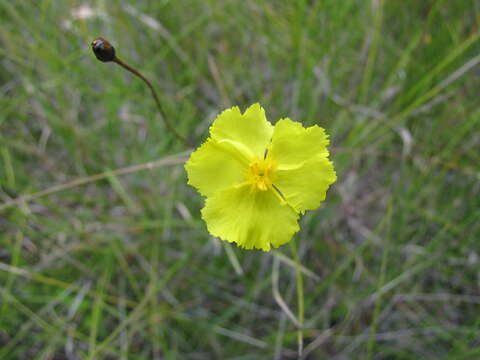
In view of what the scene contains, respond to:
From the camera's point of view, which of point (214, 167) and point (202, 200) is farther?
point (202, 200)

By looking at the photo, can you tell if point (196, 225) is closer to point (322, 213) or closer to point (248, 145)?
point (322, 213)

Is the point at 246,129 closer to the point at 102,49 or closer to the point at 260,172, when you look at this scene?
the point at 260,172

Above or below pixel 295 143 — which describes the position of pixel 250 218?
below

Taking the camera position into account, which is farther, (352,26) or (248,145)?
(352,26)

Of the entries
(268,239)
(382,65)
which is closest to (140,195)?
(268,239)

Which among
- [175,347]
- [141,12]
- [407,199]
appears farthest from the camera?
[141,12]

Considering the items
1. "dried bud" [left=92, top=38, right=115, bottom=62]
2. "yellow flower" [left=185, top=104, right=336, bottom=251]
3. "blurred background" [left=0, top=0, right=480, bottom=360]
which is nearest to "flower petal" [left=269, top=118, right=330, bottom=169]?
"yellow flower" [left=185, top=104, right=336, bottom=251]

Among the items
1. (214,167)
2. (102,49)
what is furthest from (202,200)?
(102,49)
